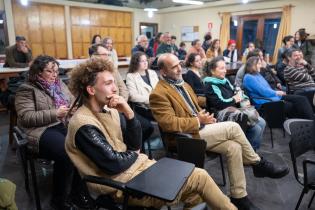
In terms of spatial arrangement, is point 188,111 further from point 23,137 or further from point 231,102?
point 23,137

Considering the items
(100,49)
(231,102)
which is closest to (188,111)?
(231,102)

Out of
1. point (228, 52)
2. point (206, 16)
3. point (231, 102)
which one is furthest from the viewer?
point (206, 16)

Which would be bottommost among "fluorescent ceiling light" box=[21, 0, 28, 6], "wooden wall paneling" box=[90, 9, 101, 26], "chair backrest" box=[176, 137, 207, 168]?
"chair backrest" box=[176, 137, 207, 168]

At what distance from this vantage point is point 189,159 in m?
1.71

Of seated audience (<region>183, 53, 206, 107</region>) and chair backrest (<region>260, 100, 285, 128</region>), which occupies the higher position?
seated audience (<region>183, 53, 206, 107</region>)

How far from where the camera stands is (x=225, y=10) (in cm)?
840

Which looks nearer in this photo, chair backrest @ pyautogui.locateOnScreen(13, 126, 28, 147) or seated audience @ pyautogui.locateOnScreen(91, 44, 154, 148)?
chair backrest @ pyautogui.locateOnScreen(13, 126, 28, 147)

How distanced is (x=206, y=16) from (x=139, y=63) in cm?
693

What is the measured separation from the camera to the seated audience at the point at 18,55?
4.21 meters

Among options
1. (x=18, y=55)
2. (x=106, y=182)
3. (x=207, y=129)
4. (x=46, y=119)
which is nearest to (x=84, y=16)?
(x=18, y=55)

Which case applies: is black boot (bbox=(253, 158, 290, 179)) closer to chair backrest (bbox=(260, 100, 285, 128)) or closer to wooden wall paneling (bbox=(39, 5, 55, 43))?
chair backrest (bbox=(260, 100, 285, 128))

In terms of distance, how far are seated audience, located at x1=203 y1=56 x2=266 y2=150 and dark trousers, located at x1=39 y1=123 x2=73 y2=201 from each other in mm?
1390

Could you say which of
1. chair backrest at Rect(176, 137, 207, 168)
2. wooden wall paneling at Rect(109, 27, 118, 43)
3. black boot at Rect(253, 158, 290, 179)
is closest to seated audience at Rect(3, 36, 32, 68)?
chair backrest at Rect(176, 137, 207, 168)

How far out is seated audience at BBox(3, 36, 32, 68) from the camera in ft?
13.8
